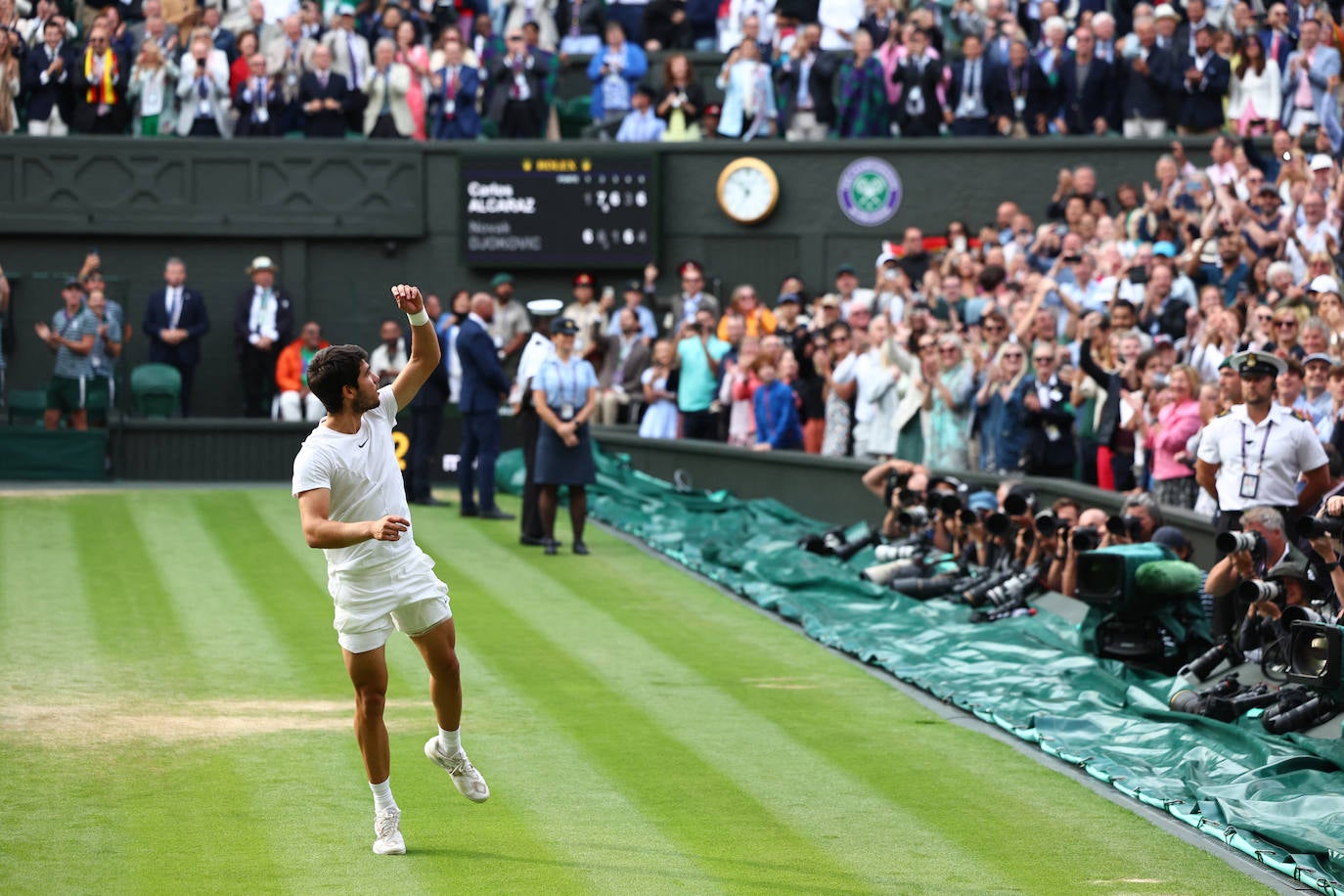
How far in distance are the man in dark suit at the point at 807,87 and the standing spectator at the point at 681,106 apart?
3.76 ft

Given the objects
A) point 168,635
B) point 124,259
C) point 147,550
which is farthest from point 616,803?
point 124,259

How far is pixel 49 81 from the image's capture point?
24.7 metres

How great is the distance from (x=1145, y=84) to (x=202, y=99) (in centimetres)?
1221

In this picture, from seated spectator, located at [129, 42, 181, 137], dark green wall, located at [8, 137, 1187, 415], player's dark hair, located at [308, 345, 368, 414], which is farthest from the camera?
dark green wall, located at [8, 137, 1187, 415]

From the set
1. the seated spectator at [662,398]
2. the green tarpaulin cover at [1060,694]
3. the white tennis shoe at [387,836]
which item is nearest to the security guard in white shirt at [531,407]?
the green tarpaulin cover at [1060,694]

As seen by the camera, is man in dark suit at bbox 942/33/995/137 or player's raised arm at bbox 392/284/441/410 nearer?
player's raised arm at bbox 392/284/441/410

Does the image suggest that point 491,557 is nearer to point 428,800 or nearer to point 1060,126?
point 428,800

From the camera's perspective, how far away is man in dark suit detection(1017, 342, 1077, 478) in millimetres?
15664

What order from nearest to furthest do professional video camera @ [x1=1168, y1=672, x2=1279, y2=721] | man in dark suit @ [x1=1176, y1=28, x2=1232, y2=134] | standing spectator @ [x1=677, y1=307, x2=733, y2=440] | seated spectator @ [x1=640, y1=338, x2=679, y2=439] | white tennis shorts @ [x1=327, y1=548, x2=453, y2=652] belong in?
white tennis shorts @ [x1=327, y1=548, x2=453, y2=652] → professional video camera @ [x1=1168, y1=672, x2=1279, y2=721] → standing spectator @ [x1=677, y1=307, x2=733, y2=440] → seated spectator @ [x1=640, y1=338, x2=679, y2=439] → man in dark suit @ [x1=1176, y1=28, x2=1232, y2=134]

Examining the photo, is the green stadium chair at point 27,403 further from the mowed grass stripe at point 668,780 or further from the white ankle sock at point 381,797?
the white ankle sock at point 381,797

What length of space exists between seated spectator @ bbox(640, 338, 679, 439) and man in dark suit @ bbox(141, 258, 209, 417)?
6.43 metres

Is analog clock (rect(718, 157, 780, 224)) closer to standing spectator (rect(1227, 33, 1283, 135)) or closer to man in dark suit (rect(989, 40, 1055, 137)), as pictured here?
man in dark suit (rect(989, 40, 1055, 137))

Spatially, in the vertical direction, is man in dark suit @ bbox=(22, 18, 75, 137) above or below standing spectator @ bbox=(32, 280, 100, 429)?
above

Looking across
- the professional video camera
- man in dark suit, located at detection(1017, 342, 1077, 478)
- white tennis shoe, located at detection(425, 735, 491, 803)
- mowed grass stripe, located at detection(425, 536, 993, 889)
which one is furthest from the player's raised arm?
man in dark suit, located at detection(1017, 342, 1077, 478)
